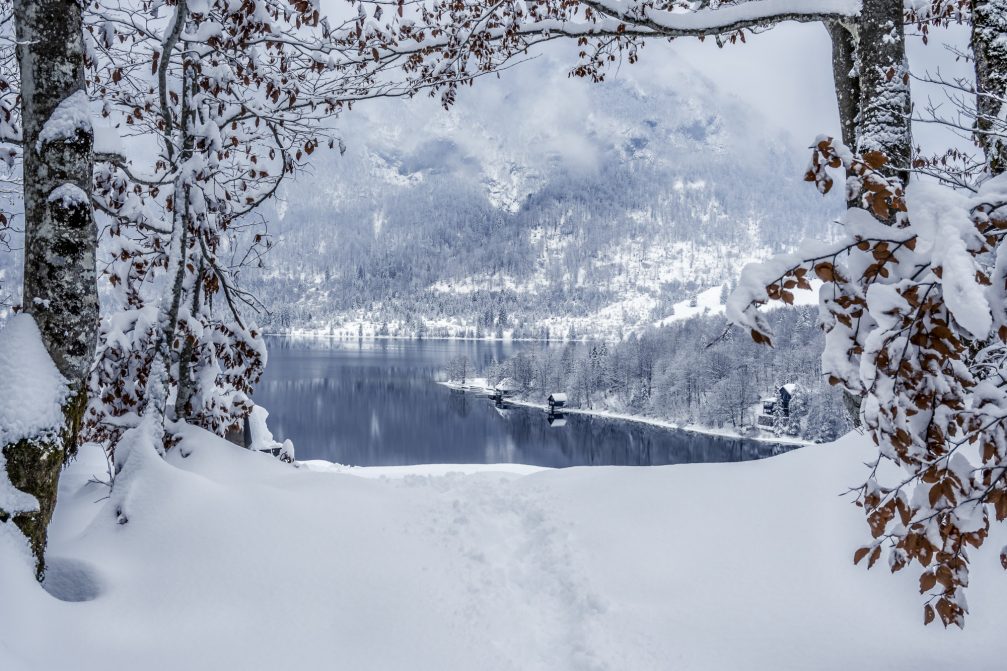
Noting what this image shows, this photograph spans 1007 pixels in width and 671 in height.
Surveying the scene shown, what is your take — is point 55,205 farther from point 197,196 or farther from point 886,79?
point 886,79

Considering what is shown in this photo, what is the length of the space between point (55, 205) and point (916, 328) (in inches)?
158

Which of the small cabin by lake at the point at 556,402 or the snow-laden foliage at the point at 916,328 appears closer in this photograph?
the snow-laden foliage at the point at 916,328

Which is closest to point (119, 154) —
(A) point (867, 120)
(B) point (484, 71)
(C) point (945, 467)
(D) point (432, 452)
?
(B) point (484, 71)

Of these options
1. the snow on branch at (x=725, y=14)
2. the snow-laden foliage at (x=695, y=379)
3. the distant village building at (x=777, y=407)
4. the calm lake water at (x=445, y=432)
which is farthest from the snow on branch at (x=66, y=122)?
the distant village building at (x=777, y=407)

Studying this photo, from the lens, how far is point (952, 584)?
178cm

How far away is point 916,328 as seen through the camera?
5.08 ft

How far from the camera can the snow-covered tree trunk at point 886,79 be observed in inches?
151

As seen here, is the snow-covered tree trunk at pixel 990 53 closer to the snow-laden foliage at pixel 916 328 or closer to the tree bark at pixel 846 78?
the tree bark at pixel 846 78

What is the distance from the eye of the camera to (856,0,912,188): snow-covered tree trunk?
3.83 m

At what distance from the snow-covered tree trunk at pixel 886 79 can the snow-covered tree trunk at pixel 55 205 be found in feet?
16.7

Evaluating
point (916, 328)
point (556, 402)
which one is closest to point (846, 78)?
point (916, 328)

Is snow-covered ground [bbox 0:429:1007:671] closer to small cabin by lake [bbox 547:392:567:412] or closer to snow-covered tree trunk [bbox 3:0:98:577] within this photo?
snow-covered tree trunk [bbox 3:0:98:577]

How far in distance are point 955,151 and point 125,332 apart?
945 centimetres

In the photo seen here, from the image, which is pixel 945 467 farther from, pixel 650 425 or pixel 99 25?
pixel 650 425
